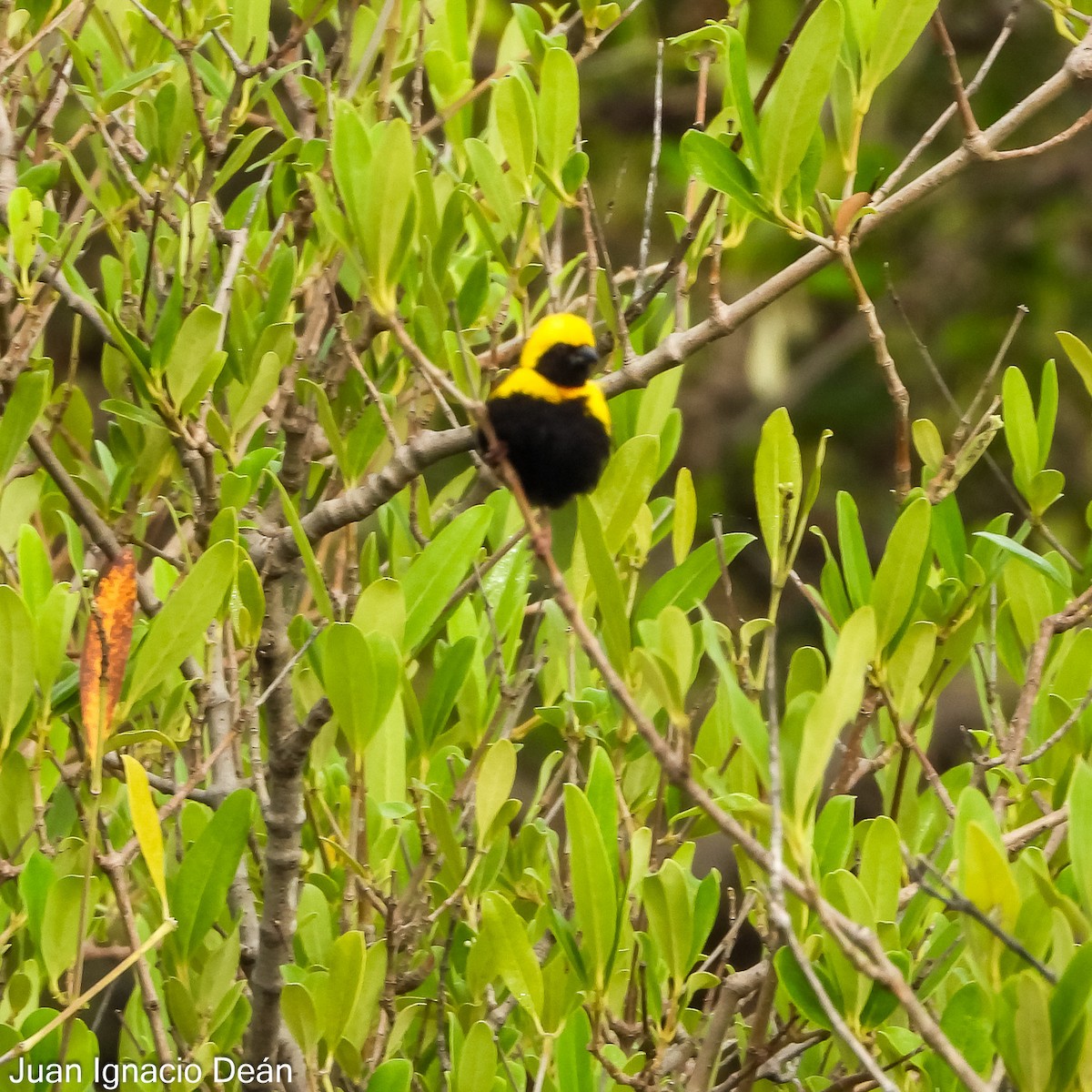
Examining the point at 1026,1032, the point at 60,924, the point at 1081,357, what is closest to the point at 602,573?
the point at 1026,1032

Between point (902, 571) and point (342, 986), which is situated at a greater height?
point (902, 571)

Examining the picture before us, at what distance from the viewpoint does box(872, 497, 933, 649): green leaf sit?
1642mm

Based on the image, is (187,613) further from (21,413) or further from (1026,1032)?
(1026,1032)

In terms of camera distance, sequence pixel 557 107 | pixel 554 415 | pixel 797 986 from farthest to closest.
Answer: pixel 554 415 → pixel 557 107 → pixel 797 986

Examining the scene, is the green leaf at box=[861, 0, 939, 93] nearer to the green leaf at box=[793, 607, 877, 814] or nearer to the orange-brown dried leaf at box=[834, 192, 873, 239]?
the orange-brown dried leaf at box=[834, 192, 873, 239]

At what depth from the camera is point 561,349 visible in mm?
2197

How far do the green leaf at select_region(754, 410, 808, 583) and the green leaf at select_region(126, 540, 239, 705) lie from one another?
0.65m

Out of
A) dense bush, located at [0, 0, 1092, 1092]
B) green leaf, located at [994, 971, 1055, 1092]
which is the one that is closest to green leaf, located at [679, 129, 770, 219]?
dense bush, located at [0, 0, 1092, 1092]

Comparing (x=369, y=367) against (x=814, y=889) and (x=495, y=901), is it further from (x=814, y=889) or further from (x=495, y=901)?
(x=814, y=889)

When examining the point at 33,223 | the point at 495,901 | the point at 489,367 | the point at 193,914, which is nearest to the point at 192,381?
the point at 33,223

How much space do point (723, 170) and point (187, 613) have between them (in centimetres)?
83

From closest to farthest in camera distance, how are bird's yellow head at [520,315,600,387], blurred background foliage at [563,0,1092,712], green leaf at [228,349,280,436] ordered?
green leaf at [228,349,280,436]
bird's yellow head at [520,315,600,387]
blurred background foliage at [563,0,1092,712]

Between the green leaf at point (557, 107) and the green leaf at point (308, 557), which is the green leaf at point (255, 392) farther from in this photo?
the green leaf at point (557, 107)

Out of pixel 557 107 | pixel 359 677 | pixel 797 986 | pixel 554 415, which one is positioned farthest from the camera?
pixel 554 415
